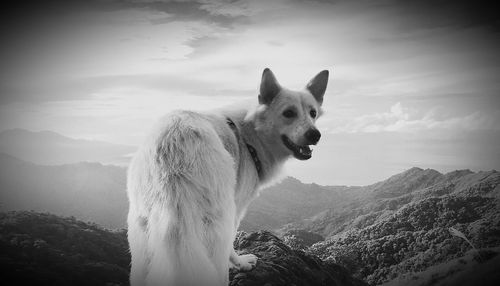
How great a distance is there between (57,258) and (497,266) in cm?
1466

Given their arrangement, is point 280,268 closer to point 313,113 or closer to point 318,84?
point 313,113

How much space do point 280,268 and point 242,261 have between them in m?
1.33

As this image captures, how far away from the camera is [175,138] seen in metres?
5.04

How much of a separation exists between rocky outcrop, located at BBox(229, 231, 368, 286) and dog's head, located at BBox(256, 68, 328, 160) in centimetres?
347

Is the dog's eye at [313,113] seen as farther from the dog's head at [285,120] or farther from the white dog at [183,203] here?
the white dog at [183,203]

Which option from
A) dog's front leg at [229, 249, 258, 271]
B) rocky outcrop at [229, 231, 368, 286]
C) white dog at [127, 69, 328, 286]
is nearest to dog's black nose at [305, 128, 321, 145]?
white dog at [127, 69, 328, 286]

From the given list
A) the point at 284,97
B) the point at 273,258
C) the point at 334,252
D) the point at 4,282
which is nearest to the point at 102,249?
the point at 4,282

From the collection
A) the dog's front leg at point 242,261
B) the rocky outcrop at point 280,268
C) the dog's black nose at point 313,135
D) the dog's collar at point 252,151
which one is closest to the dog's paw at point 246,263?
the dog's front leg at point 242,261

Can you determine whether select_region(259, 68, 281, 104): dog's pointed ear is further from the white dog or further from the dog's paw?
the dog's paw

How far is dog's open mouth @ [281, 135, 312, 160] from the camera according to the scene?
7992mm

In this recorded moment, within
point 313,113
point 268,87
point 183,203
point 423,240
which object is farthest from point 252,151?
point 423,240

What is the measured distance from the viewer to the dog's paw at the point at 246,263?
349 inches

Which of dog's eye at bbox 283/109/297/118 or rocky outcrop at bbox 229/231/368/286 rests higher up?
dog's eye at bbox 283/109/297/118

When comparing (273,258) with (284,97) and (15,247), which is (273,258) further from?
(15,247)
